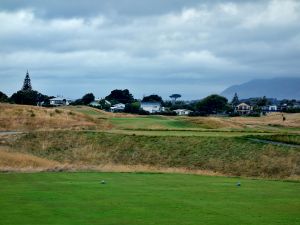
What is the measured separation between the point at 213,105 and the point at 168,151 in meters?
118

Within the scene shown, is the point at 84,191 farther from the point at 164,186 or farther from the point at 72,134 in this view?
the point at 72,134

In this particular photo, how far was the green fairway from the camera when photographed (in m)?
16.0

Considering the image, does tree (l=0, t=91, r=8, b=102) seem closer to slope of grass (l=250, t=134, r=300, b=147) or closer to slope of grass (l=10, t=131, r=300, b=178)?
slope of grass (l=10, t=131, r=300, b=178)

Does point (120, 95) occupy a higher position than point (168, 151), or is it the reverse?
point (120, 95)

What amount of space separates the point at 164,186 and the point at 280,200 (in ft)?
20.3

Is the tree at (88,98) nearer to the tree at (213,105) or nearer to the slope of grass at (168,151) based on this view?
the tree at (213,105)

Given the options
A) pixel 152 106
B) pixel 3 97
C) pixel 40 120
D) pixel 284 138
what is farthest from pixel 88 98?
pixel 284 138

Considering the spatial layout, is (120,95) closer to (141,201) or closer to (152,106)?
(152,106)

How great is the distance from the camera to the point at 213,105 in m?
167

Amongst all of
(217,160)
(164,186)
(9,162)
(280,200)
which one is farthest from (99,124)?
(280,200)

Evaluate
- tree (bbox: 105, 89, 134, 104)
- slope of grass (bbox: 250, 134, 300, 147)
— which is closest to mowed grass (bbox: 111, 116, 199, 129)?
slope of grass (bbox: 250, 134, 300, 147)

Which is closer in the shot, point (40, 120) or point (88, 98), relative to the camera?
point (40, 120)

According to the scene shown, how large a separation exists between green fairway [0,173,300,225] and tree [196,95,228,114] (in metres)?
138

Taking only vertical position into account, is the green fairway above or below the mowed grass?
below
